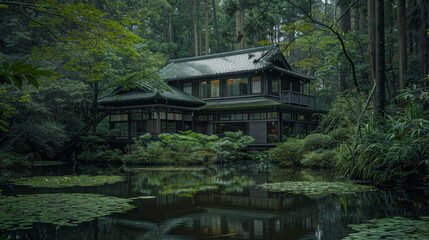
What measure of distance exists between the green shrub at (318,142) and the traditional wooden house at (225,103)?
21.2ft

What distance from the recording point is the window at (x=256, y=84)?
26.0 metres

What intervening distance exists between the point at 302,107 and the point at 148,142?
40.0 feet

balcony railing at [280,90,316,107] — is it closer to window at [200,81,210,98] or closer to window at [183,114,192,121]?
window at [200,81,210,98]

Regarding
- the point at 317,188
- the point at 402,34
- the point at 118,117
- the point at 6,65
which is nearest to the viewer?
the point at 6,65

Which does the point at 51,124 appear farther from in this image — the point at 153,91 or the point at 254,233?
the point at 254,233

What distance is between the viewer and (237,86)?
27.0 metres

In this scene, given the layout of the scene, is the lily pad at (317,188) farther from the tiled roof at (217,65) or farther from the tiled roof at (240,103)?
the tiled roof at (217,65)

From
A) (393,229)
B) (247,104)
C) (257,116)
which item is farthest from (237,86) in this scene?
(393,229)

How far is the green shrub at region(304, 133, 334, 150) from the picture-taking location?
1642 centimetres

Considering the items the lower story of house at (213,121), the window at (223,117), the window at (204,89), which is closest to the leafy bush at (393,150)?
the lower story of house at (213,121)

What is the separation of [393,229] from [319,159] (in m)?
11.2

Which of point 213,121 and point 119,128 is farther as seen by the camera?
point 213,121

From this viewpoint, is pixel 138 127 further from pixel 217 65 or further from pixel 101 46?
pixel 101 46

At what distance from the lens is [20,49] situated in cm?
1872
